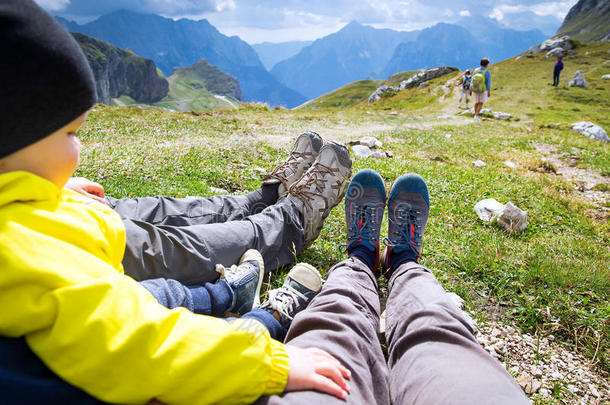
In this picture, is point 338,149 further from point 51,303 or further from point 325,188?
point 51,303

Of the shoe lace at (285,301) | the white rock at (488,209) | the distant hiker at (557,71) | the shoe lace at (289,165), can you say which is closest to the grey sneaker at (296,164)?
the shoe lace at (289,165)

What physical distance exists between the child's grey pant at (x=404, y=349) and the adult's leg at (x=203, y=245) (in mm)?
958

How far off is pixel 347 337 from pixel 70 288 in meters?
1.47

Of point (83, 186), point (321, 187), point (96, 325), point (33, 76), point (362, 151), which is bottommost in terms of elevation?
point (96, 325)

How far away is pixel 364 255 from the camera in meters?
3.52

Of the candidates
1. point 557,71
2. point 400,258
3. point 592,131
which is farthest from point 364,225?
point 557,71

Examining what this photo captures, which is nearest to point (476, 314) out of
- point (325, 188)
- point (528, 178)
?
point (325, 188)

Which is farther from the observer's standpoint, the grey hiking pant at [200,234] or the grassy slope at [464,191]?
the grassy slope at [464,191]

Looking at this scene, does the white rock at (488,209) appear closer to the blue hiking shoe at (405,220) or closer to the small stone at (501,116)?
the blue hiking shoe at (405,220)

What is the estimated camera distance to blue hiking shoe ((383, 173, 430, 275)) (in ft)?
12.0

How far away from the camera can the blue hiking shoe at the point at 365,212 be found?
3811mm

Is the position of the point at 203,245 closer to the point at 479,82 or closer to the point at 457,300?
the point at 457,300

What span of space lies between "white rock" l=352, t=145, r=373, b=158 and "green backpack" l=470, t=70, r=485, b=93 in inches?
571

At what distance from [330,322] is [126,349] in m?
1.20
